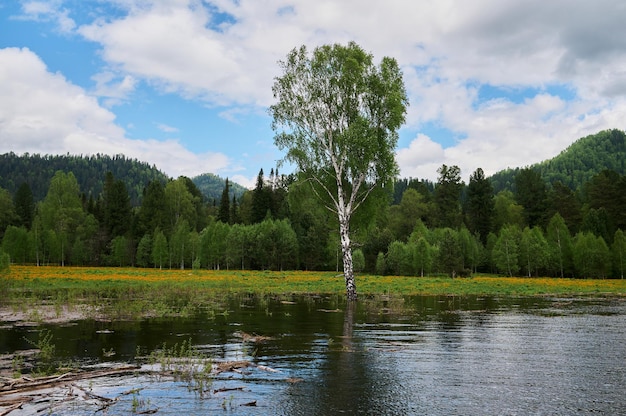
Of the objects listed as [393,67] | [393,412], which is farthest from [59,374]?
[393,67]

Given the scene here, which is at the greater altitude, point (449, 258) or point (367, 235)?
point (367, 235)

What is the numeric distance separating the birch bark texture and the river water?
11.6 meters

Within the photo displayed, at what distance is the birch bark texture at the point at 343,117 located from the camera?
97.0ft

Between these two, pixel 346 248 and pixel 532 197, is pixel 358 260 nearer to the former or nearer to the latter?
pixel 532 197

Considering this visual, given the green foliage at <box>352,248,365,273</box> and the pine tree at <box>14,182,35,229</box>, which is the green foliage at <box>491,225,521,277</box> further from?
the pine tree at <box>14,182,35,229</box>

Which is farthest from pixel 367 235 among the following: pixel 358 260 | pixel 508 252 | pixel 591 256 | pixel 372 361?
pixel 372 361

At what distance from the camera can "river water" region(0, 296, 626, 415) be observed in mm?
7645

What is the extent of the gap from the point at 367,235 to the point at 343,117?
4253 centimetres

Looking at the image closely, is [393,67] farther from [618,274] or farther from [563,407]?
[618,274]

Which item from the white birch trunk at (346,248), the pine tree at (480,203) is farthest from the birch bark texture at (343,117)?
the pine tree at (480,203)

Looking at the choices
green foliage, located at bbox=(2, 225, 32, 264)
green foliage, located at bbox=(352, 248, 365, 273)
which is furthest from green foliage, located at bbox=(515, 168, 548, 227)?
green foliage, located at bbox=(2, 225, 32, 264)

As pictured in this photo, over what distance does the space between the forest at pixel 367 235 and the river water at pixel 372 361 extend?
2005 inches

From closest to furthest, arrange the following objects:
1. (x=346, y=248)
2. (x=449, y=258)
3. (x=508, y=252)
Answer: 1. (x=346, y=248)
2. (x=449, y=258)
3. (x=508, y=252)

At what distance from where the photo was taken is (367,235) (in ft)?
234
